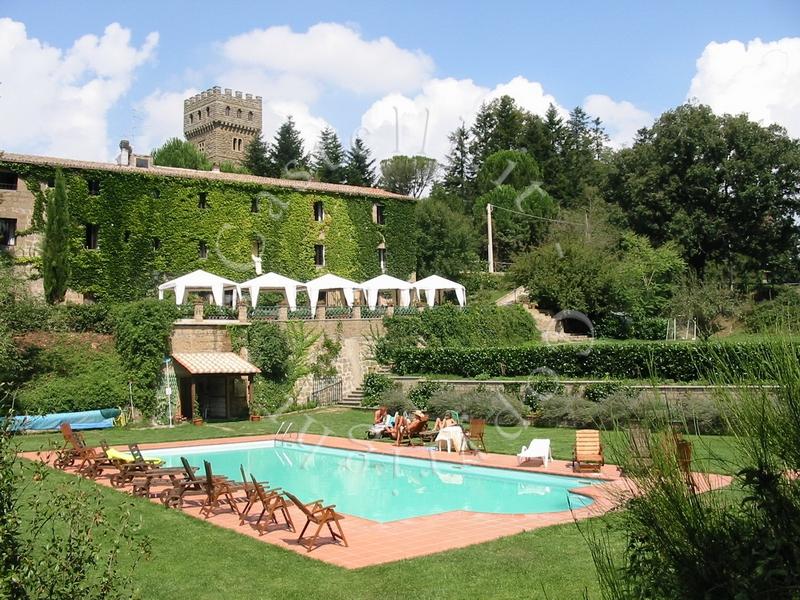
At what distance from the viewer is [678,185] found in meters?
47.4

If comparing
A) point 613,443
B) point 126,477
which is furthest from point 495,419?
point 613,443

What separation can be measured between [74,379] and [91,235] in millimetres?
12291

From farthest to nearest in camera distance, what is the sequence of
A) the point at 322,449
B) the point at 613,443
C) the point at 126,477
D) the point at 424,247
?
the point at 424,247
the point at 322,449
the point at 126,477
the point at 613,443

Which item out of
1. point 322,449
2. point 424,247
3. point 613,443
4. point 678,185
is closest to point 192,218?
point 424,247

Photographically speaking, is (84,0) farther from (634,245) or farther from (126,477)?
(634,245)

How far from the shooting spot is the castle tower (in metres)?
75.8

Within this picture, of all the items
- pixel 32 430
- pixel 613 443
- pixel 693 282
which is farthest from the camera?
pixel 693 282

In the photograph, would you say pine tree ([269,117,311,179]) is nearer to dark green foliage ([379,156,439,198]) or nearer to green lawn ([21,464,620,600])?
dark green foliage ([379,156,439,198])

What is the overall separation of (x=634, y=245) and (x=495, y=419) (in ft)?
85.8

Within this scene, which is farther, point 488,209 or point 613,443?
point 488,209

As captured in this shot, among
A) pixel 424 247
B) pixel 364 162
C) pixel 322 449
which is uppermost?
pixel 364 162

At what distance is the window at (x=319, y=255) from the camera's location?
41.9 metres

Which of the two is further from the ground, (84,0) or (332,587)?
(84,0)

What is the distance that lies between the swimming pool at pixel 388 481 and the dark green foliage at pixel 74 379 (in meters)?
6.06
